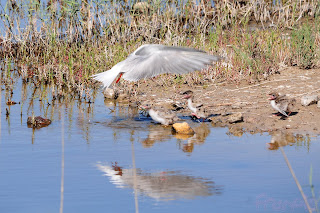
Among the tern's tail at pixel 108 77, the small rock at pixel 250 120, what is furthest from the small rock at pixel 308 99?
the tern's tail at pixel 108 77

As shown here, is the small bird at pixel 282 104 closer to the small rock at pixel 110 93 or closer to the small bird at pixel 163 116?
the small bird at pixel 163 116

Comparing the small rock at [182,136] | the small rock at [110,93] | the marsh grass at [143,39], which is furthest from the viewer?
the marsh grass at [143,39]

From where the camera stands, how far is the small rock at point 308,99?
766 centimetres

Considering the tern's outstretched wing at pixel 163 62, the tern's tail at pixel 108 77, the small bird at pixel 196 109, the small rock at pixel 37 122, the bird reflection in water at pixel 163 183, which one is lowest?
the bird reflection in water at pixel 163 183

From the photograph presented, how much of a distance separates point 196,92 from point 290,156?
3.22 metres

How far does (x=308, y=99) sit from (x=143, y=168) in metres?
2.94

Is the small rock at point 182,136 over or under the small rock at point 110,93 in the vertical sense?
under

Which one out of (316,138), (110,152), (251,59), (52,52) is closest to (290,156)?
(316,138)

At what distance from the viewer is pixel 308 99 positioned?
25.1ft

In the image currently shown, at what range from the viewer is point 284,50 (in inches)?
395

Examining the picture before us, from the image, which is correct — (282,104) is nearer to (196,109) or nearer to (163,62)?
(196,109)

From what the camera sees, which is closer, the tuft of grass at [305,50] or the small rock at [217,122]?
the small rock at [217,122]

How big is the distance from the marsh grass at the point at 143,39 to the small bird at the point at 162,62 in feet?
6.16

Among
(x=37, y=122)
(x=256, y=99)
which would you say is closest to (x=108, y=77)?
(x=37, y=122)
